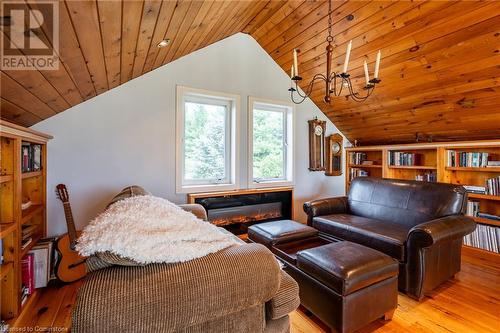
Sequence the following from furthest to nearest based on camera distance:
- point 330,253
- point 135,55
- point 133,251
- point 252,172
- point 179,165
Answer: point 252,172, point 179,165, point 135,55, point 330,253, point 133,251

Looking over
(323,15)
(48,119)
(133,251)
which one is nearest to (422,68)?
(323,15)

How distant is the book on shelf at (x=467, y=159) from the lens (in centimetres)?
280

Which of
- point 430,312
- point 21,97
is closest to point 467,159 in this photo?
point 430,312

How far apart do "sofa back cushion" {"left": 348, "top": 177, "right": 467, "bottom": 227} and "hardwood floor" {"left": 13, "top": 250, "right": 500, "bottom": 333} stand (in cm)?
65

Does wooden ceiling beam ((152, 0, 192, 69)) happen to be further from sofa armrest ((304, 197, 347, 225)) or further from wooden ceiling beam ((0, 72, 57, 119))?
sofa armrest ((304, 197, 347, 225))

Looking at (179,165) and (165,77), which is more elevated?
(165,77)

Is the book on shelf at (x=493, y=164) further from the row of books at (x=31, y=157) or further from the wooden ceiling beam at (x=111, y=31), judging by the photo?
the row of books at (x=31, y=157)

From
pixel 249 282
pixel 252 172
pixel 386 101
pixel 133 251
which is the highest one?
pixel 386 101

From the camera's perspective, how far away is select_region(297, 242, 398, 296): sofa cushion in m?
1.43

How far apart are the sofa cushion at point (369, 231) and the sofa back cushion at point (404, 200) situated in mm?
137

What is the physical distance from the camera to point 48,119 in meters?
2.23

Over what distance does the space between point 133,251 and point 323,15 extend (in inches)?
109

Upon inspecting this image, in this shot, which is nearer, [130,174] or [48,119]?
[48,119]

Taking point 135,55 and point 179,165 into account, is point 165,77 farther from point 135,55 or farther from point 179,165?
point 179,165
